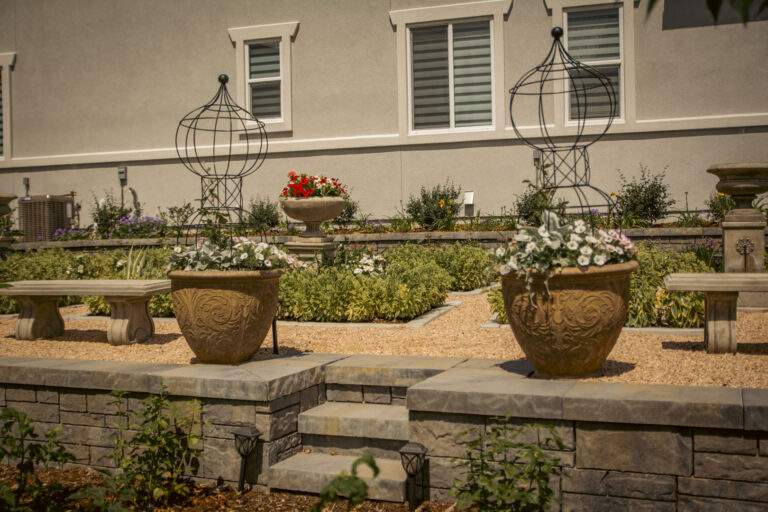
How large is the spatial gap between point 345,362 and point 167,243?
8.65 meters

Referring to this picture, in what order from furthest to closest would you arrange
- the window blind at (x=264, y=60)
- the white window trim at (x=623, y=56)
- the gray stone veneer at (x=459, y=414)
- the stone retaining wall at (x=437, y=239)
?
the window blind at (x=264, y=60)
the white window trim at (x=623, y=56)
the stone retaining wall at (x=437, y=239)
the gray stone veneer at (x=459, y=414)

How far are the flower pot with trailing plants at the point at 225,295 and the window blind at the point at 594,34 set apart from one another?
947 cm

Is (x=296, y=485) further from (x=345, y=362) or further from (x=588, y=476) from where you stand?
(x=588, y=476)

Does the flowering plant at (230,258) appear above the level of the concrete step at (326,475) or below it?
above

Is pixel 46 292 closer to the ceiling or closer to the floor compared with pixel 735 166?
closer to the floor

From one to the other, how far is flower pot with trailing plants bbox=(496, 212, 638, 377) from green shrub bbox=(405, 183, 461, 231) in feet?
28.0

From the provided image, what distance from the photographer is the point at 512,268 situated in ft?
15.3

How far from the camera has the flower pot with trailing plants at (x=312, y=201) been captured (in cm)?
1102

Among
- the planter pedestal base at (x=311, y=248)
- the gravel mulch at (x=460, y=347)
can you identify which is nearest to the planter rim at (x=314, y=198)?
the planter pedestal base at (x=311, y=248)

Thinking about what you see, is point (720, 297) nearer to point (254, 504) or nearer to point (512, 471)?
point (512, 471)

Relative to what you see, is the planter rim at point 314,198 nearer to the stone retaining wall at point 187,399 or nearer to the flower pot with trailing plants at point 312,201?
the flower pot with trailing plants at point 312,201

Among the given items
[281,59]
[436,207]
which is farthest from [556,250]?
[281,59]

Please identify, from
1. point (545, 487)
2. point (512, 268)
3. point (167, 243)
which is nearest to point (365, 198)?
point (167, 243)

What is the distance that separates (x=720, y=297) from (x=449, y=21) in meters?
9.32
